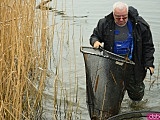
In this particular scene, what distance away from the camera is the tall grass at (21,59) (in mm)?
3113

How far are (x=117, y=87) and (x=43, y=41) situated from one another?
106cm

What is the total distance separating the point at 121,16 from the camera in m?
4.11

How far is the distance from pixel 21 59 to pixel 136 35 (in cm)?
172

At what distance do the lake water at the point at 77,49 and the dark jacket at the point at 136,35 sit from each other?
43 cm

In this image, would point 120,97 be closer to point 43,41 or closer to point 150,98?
point 43,41

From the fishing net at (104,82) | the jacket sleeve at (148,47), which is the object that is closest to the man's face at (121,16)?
the jacket sleeve at (148,47)

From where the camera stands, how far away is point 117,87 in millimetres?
3891

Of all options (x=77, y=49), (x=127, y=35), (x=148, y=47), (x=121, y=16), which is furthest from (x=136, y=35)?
(x=77, y=49)

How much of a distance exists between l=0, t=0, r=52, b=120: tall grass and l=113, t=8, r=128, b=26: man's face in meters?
0.87

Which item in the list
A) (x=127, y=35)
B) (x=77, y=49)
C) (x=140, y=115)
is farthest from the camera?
(x=77, y=49)

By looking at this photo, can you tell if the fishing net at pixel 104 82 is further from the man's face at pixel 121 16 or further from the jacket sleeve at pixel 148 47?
the jacket sleeve at pixel 148 47

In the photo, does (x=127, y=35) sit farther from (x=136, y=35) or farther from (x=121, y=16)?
(x=121, y=16)

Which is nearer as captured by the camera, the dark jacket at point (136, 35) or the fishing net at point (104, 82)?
the fishing net at point (104, 82)

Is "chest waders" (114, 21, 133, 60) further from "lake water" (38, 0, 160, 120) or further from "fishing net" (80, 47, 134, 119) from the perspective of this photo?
"lake water" (38, 0, 160, 120)
